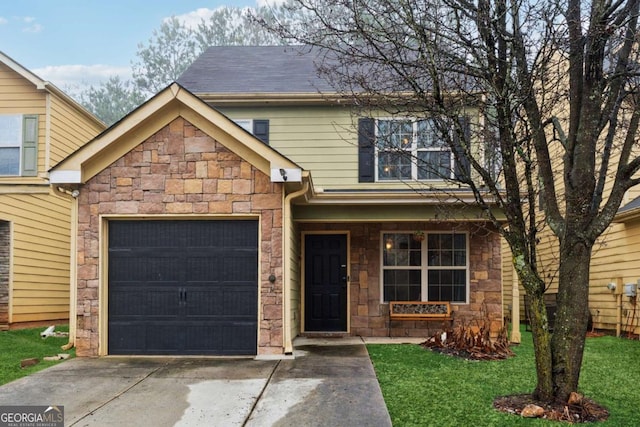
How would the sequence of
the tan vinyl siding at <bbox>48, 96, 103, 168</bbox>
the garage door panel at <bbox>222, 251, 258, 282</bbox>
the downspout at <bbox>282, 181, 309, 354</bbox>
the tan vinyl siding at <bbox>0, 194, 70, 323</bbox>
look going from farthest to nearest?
the tan vinyl siding at <bbox>48, 96, 103, 168</bbox>, the tan vinyl siding at <bbox>0, 194, 70, 323</bbox>, the garage door panel at <bbox>222, 251, 258, 282</bbox>, the downspout at <bbox>282, 181, 309, 354</bbox>

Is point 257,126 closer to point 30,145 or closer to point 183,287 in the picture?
point 183,287

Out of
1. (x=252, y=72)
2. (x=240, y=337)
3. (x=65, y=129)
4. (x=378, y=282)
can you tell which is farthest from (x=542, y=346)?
(x=65, y=129)

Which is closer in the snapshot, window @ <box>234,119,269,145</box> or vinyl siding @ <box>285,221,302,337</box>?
vinyl siding @ <box>285,221,302,337</box>

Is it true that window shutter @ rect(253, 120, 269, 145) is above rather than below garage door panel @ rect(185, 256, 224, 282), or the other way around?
above

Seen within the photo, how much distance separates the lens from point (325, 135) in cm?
1153

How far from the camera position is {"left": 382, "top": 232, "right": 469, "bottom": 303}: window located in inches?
419

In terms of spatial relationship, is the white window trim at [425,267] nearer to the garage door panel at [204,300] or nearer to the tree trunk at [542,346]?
the garage door panel at [204,300]

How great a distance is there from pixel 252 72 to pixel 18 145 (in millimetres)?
5259

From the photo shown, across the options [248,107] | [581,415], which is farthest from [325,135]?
[581,415]

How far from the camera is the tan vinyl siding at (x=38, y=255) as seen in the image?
11508mm

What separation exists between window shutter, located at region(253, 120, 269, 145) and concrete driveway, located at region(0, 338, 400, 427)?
5.12 meters

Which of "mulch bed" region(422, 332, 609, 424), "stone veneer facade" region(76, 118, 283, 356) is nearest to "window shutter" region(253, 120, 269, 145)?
"stone veneer facade" region(76, 118, 283, 356)

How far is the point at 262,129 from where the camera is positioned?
11.6 meters

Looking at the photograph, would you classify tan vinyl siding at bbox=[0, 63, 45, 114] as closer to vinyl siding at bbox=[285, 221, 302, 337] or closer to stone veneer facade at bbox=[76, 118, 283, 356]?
stone veneer facade at bbox=[76, 118, 283, 356]
